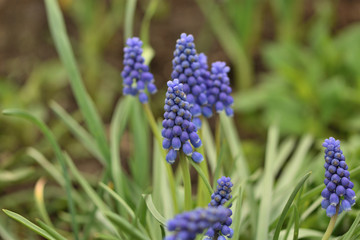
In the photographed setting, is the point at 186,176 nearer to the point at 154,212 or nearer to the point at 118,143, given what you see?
the point at 154,212

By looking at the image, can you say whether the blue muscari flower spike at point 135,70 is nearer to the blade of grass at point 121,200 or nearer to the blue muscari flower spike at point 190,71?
the blue muscari flower spike at point 190,71

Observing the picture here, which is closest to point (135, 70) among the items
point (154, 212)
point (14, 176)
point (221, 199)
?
point (154, 212)

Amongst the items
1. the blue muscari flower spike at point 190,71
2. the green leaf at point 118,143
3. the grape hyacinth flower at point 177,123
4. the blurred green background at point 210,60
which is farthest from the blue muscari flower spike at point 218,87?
the blurred green background at point 210,60

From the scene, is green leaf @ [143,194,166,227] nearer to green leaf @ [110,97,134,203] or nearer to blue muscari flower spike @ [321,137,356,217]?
green leaf @ [110,97,134,203]

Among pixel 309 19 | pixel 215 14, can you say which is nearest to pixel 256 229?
pixel 215 14

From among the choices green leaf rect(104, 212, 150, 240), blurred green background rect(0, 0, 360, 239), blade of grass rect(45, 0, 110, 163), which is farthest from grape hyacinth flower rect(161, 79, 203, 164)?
blurred green background rect(0, 0, 360, 239)

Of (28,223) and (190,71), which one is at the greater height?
(190,71)

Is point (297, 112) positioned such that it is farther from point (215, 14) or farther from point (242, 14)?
point (215, 14)
